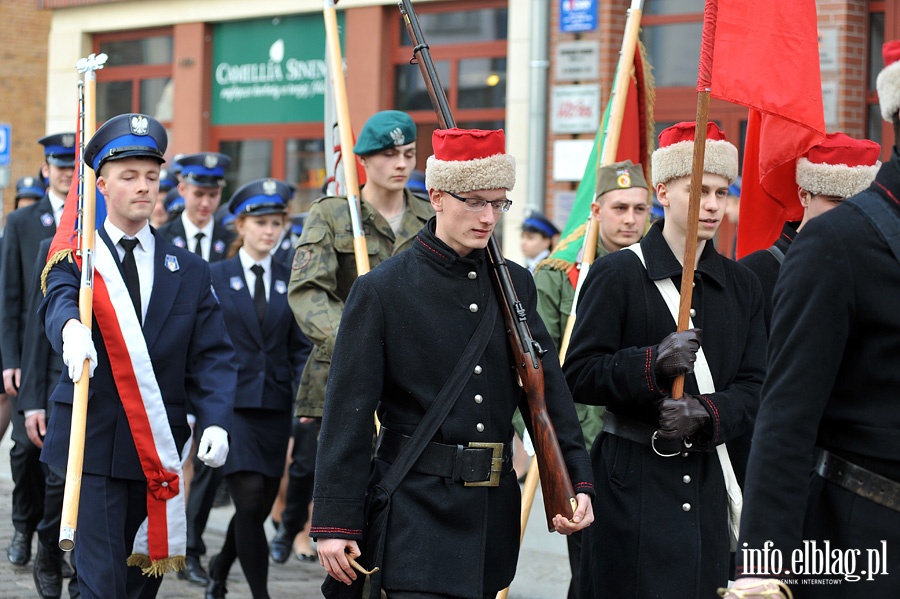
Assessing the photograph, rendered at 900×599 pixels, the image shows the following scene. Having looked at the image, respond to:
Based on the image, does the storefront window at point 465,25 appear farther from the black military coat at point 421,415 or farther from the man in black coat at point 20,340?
the black military coat at point 421,415

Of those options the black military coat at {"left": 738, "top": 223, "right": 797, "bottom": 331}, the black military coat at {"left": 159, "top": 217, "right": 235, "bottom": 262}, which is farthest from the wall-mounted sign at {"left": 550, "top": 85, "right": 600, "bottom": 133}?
the black military coat at {"left": 738, "top": 223, "right": 797, "bottom": 331}

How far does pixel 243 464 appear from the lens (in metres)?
7.16

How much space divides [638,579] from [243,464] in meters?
2.97

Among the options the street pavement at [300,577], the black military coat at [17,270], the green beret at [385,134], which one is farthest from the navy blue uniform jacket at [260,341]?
the green beret at [385,134]

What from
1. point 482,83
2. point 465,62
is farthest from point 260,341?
point 465,62

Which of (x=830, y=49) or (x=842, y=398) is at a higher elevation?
(x=830, y=49)

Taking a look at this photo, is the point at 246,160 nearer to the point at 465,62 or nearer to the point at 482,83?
the point at 465,62

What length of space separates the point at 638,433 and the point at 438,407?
2.49 ft

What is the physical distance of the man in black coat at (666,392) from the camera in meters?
4.59

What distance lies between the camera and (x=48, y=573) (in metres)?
7.29

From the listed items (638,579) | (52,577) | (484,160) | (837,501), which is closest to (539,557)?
(52,577)

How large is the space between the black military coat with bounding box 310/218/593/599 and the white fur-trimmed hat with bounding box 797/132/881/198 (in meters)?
1.24

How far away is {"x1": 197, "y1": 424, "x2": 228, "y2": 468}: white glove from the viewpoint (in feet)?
17.9

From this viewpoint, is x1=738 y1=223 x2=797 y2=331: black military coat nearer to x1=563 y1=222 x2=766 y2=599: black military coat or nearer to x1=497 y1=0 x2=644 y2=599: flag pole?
x1=563 y1=222 x2=766 y2=599: black military coat
